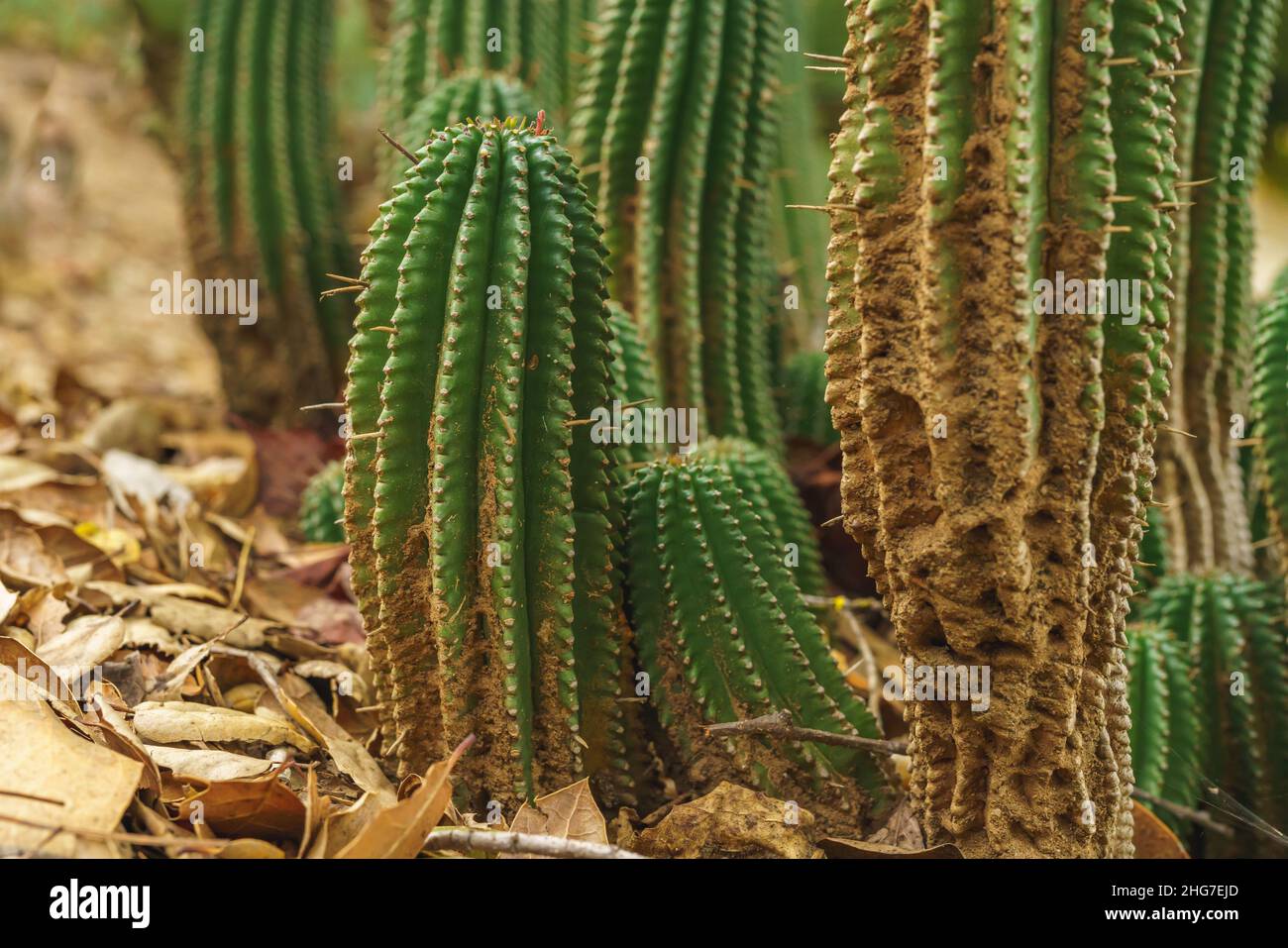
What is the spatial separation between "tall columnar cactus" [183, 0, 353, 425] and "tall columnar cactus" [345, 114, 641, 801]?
2.24 metres

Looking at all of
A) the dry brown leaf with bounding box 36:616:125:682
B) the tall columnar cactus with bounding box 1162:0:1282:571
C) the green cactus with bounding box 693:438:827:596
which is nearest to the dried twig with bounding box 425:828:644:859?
the green cactus with bounding box 693:438:827:596

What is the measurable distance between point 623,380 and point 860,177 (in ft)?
3.27

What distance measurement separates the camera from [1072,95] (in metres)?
1.72

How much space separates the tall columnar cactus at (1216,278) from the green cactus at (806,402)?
3.19ft

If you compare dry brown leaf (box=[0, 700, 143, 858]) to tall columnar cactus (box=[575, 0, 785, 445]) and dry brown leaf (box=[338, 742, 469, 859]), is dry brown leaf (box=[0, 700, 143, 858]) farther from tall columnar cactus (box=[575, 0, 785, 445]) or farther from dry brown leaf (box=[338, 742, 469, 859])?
tall columnar cactus (box=[575, 0, 785, 445])

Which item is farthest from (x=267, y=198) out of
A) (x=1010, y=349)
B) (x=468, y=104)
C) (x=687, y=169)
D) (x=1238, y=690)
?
(x=1238, y=690)

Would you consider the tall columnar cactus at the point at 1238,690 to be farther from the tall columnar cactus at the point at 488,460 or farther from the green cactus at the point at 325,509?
the green cactus at the point at 325,509

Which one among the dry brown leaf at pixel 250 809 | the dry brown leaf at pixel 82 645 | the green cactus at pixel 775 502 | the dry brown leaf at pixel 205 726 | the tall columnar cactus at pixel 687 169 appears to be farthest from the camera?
the tall columnar cactus at pixel 687 169

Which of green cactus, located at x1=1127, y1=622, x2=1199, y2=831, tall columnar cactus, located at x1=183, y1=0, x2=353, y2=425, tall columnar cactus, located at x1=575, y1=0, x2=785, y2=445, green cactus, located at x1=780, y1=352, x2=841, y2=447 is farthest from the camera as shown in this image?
tall columnar cactus, located at x1=183, y1=0, x2=353, y2=425

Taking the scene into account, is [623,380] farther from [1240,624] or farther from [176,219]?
[176,219]

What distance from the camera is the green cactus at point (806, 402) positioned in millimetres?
3773

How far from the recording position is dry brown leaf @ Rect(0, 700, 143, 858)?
A: 1.70m

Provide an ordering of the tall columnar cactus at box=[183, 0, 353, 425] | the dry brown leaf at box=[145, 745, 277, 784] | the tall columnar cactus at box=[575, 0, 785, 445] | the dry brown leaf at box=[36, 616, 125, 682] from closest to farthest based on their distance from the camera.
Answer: the dry brown leaf at box=[145, 745, 277, 784]
the dry brown leaf at box=[36, 616, 125, 682]
the tall columnar cactus at box=[575, 0, 785, 445]
the tall columnar cactus at box=[183, 0, 353, 425]

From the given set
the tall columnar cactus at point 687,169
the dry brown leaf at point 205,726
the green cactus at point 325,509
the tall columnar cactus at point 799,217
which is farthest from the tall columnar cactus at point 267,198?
the dry brown leaf at point 205,726
